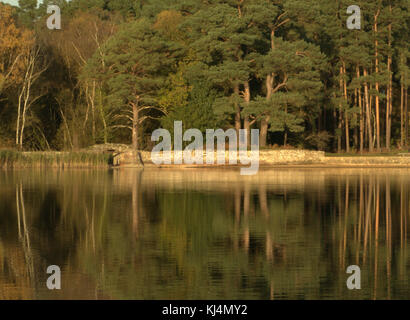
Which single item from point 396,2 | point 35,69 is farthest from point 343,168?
point 35,69

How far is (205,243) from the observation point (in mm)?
15227

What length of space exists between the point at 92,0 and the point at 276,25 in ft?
116

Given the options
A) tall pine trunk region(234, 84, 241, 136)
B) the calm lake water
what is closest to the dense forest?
tall pine trunk region(234, 84, 241, 136)

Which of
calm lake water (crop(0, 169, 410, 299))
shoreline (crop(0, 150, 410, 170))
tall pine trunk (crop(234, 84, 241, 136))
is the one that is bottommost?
calm lake water (crop(0, 169, 410, 299))

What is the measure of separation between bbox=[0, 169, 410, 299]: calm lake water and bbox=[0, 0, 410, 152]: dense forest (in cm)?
2259

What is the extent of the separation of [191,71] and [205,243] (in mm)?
36540

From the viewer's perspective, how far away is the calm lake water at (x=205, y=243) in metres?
11.2

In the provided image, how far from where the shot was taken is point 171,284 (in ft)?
37.4

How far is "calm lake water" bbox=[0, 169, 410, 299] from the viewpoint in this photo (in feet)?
36.8

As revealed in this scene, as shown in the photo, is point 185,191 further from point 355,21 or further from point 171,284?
point 355,21

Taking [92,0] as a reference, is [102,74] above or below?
below

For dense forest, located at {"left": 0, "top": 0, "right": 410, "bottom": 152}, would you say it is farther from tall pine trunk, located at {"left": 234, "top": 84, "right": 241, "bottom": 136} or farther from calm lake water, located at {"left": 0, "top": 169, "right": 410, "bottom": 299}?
calm lake water, located at {"left": 0, "top": 169, "right": 410, "bottom": 299}

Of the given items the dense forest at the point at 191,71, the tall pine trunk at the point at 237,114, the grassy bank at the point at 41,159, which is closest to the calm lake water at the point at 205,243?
the grassy bank at the point at 41,159

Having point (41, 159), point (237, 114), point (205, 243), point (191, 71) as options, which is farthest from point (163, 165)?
point (205, 243)
